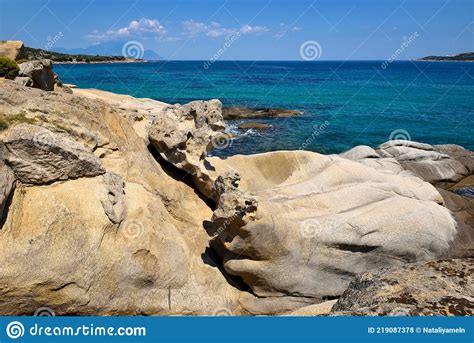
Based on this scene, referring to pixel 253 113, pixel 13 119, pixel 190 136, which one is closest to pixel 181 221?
pixel 190 136

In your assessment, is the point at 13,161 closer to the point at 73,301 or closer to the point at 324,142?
the point at 73,301

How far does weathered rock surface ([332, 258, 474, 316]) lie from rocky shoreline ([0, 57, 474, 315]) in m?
0.06

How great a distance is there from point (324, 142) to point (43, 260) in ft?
97.4

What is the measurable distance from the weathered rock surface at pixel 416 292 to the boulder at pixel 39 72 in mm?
14024

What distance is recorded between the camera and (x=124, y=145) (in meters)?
11.7

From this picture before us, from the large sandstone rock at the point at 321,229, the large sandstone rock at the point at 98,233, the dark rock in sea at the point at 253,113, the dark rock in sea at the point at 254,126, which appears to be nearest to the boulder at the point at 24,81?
the large sandstone rock at the point at 98,233

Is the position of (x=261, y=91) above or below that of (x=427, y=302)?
above

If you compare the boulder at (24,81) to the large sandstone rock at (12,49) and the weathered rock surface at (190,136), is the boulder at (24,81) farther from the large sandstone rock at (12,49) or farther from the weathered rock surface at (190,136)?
the large sandstone rock at (12,49)

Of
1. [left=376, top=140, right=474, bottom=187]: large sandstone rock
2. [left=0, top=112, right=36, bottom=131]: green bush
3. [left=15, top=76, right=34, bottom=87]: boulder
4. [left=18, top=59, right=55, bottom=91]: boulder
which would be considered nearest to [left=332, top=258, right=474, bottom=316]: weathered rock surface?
[left=0, top=112, right=36, bottom=131]: green bush

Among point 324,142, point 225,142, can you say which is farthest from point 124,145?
point 324,142

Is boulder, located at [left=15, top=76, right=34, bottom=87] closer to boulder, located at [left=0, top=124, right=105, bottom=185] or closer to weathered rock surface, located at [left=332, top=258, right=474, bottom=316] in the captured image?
boulder, located at [left=0, top=124, right=105, bottom=185]

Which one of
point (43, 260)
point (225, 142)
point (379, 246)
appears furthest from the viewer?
point (225, 142)

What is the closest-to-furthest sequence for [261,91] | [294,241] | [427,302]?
[427,302] < [294,241] < [261,91]

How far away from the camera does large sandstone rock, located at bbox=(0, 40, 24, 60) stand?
69.0 feet
